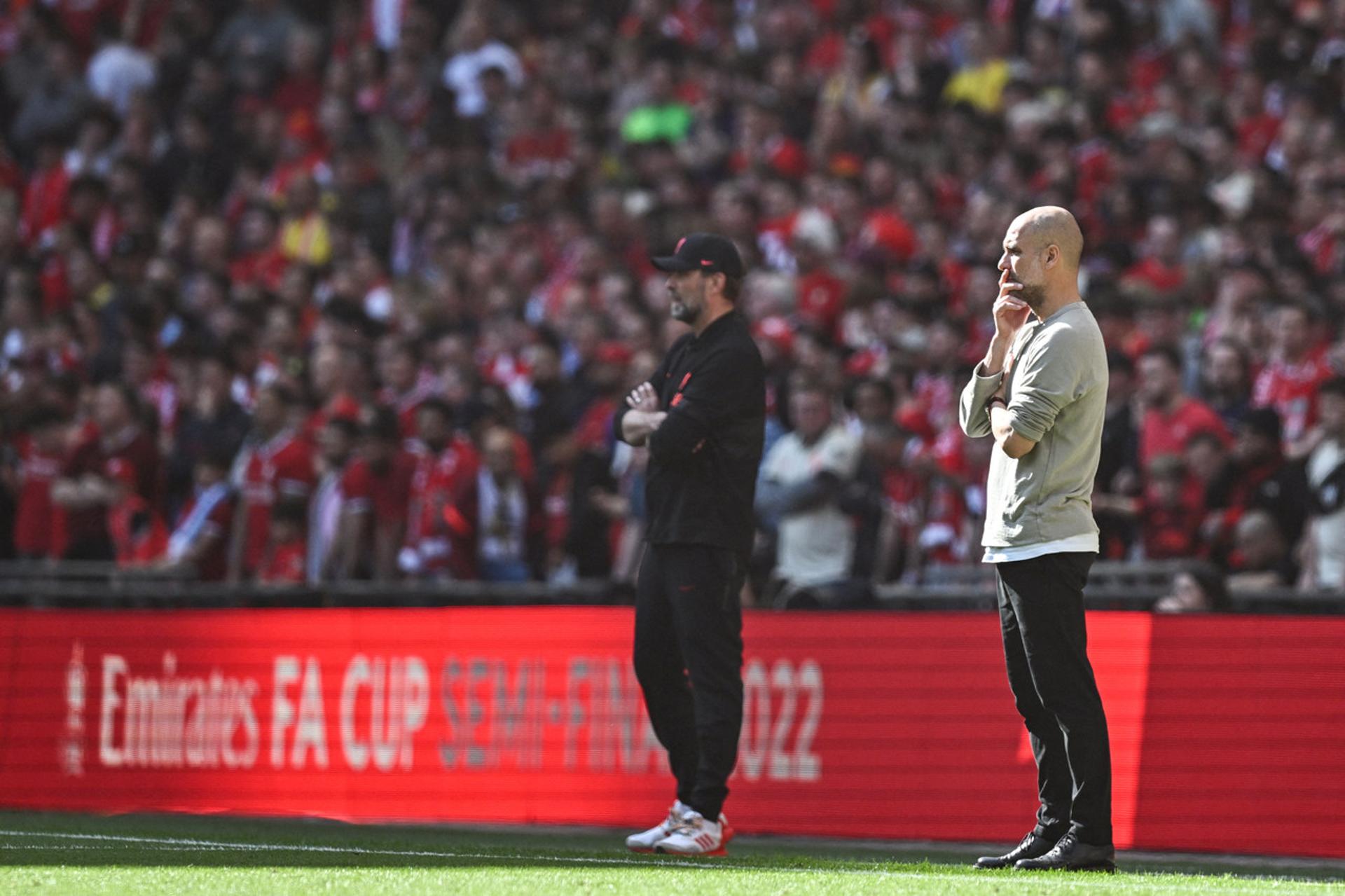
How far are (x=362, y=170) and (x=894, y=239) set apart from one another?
5887mm

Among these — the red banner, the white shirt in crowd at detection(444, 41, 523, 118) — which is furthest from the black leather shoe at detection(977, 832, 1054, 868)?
the white shirt in crowd at detection(444, 41, 523, 118)

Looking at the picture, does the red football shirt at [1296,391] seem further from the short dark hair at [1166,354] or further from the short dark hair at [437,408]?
the short dark hair at [437,408]

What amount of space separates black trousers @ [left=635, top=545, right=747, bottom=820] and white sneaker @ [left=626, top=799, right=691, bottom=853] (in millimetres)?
54

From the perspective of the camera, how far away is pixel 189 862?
23.5 ft

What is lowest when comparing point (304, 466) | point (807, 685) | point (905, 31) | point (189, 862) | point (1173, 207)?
point (189, 862)

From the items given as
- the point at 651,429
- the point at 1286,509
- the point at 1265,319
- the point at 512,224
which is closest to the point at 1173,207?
the point at 1265,319

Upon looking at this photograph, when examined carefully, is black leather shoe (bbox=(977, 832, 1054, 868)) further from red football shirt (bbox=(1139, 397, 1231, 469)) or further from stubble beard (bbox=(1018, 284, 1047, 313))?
red football shirt (bbox=(1139, 397, 1231, 469))

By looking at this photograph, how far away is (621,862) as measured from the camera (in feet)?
23.7

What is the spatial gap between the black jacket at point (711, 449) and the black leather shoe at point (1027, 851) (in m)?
1.57

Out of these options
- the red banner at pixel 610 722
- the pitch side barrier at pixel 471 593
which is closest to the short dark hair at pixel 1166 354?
the pitch side barrier at pixel 471 593

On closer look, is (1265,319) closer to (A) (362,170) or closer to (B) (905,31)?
(B) (905,31)

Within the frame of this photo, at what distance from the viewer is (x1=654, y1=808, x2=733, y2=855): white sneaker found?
24.8ft

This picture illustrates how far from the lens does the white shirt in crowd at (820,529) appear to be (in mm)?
11977

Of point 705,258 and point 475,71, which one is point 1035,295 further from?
point 475,71
